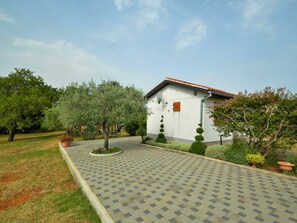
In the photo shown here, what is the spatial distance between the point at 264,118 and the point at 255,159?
6.15 ft

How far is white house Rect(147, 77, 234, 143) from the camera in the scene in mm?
11141

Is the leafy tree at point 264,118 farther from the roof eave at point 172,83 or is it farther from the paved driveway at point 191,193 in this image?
the roof eave at point 172,83

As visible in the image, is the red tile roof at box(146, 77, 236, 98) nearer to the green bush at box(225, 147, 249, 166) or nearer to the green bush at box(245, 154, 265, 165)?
the green bush at box(225, 147, 249, 166)

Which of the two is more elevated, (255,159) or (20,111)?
(20,111)

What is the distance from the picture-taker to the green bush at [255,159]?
6578mm

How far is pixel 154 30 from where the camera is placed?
1363cm

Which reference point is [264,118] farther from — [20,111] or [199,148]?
[20,111]

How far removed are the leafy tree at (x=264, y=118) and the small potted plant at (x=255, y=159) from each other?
0.73 meters

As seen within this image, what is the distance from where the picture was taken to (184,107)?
1238 cm

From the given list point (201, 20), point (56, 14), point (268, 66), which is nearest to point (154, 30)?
point (201, 20)

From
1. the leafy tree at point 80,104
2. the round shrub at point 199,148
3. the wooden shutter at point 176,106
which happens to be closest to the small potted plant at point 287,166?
the round shrub at point 199,148

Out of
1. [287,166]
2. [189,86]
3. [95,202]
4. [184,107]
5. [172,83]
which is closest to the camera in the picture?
[95,202]

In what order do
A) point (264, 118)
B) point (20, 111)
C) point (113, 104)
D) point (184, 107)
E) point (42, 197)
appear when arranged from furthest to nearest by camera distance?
point (20, 111) → point (184, 107) → point (113, 104) → point (264, 118) → point (42, 197)

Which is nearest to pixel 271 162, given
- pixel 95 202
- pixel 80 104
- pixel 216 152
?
pixel 216 152
